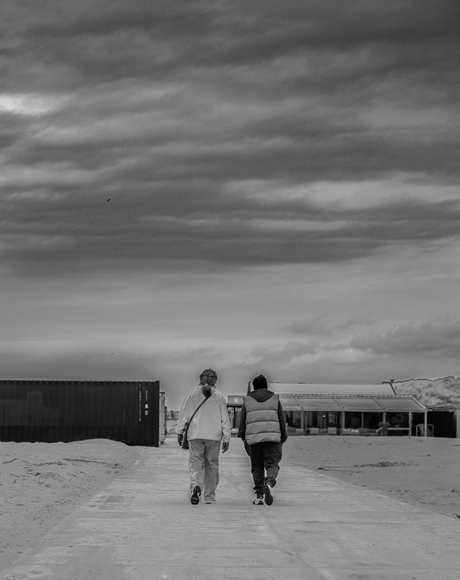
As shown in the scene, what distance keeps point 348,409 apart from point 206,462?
43.6m

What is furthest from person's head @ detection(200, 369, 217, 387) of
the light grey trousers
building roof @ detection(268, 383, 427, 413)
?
building roof @ detection(268, 383, 427, 413)

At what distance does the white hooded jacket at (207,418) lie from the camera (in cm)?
1193

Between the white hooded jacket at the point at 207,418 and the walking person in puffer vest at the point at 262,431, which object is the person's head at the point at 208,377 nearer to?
the white hooded jacket at the point at 207,418

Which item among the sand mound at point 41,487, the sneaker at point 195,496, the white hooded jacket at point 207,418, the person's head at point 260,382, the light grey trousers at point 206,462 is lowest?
the sand mound at point 41,487

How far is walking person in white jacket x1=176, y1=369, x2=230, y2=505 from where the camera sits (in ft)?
39.1

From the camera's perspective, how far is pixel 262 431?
466 inches

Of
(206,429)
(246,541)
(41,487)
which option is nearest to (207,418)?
(206,429)

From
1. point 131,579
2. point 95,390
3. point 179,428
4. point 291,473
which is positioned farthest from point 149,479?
point 95,390

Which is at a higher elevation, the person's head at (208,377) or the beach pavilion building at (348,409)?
the person's head at (208,377)

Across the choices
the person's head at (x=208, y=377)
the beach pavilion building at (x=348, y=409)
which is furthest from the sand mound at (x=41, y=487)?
the beach pavilion building at (x=348, y=409)

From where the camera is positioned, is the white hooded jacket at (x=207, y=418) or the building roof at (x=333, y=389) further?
the building roof at (x=333, y=389)

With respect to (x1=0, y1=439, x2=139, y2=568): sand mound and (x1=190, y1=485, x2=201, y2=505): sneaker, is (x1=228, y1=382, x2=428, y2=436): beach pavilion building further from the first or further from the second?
(x1=190, y1=485, x2=201, y2=505): sneaker

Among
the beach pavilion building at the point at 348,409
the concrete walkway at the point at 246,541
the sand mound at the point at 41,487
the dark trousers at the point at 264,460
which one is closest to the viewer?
the concrete walkway at the point at 246,541

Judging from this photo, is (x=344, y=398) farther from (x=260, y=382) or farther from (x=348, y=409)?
(x=260, y=382)
